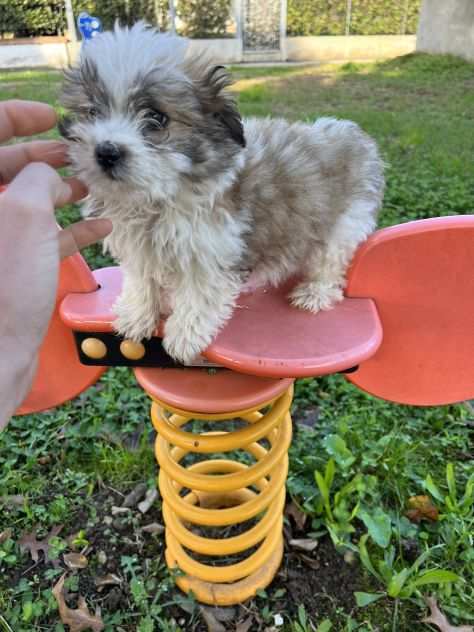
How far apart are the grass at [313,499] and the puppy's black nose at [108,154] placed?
5.60 ft

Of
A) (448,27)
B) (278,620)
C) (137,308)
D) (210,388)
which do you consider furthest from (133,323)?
(448,27)

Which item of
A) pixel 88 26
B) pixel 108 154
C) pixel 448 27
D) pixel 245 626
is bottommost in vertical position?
pixel 245 626

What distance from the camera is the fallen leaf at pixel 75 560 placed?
2.48 meters

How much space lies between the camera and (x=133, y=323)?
1821mm

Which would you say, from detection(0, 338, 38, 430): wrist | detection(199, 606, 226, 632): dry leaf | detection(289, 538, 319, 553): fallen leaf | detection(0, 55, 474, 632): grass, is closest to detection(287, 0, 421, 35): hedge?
A: detection(0, 55, 474, 632): grass

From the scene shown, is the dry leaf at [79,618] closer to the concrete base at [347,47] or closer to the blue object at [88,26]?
the blue object at [88,26]

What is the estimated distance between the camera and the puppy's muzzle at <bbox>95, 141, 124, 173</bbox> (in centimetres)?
139

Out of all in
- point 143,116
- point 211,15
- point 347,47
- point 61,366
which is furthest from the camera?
point 347,47

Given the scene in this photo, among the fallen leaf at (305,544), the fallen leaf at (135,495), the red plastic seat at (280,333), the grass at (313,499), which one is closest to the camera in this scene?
the red plastic seat at (280,333)

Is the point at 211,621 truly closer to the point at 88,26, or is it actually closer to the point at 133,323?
the point at 133,323

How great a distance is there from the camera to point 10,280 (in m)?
1.28

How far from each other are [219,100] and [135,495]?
1963 millimetres

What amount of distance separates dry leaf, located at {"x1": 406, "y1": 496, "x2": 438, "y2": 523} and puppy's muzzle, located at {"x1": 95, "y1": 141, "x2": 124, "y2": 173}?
206cm

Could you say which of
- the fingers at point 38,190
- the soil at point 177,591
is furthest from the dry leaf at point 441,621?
the fingers at point 38,190
